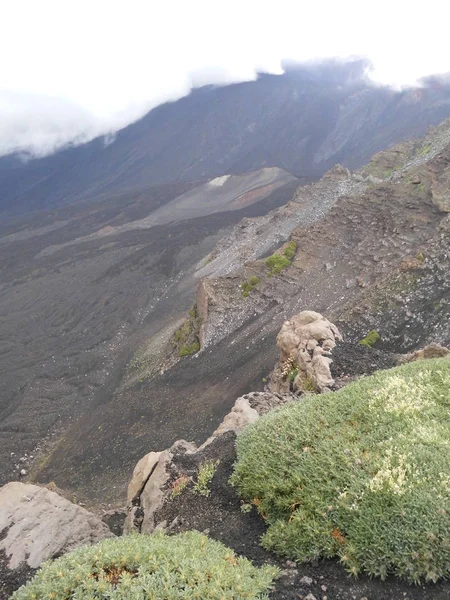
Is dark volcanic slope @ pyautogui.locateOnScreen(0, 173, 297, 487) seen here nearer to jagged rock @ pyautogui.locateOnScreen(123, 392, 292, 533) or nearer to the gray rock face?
the gray rock face

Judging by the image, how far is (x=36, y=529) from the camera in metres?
11.2

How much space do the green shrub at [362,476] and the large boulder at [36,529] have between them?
16.7 ft

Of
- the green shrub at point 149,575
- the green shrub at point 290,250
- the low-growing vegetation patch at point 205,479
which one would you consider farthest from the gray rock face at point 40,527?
the green shrub at point 290,250

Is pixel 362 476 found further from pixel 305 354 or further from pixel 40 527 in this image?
pixel 305 354

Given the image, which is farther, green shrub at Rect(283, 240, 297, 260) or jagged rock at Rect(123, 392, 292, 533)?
green shrub at Rect(283, 240, 297, 260)

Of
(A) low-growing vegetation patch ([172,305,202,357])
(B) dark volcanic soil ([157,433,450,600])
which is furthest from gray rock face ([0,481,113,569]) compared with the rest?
(A) low-growing vegetation patch ([172,305,202,357])

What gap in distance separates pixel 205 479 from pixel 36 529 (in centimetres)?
506

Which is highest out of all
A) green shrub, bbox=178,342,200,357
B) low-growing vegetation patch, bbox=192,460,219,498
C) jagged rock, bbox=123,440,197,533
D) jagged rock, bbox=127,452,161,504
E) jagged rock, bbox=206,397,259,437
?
low-growing vegetation patch, bbox=192,460,219,498

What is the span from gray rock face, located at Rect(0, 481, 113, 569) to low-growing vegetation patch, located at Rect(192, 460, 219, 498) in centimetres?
363

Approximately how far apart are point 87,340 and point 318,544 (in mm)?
51774

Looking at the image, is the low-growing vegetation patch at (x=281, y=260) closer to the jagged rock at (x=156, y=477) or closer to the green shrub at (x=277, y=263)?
the green shrub at (x=277, y=263)

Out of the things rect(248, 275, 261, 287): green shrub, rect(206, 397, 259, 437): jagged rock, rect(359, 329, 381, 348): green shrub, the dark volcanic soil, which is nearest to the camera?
the dark volcanic soil

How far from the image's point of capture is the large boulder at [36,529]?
394 inches

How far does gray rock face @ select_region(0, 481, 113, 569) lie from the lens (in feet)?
34.0
